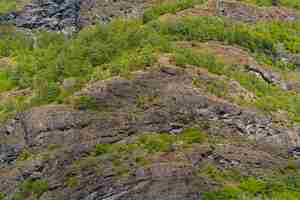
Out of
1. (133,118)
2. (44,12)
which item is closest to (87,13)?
(44,12)

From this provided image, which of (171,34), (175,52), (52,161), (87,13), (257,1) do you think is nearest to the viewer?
(52,161)

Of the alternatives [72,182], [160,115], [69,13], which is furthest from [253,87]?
[69,13]

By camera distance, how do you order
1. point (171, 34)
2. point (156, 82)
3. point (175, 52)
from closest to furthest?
point (156, 82) < point (175, 52) < point (171, 34)

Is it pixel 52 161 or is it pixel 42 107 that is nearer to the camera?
pixel 52 161

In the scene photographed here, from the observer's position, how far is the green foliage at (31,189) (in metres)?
55.3

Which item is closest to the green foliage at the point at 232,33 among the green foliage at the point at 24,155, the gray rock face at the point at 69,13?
the gray rock face at the point at 69,13

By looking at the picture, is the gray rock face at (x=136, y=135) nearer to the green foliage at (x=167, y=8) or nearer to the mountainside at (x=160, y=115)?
the mountainside at (x=160, y=115)

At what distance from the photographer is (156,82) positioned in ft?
205

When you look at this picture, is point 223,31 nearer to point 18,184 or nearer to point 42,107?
point 42,107

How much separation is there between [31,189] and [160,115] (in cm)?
1047

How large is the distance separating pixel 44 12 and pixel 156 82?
49947mm

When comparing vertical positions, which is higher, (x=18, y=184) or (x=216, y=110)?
(x=216, y=110)

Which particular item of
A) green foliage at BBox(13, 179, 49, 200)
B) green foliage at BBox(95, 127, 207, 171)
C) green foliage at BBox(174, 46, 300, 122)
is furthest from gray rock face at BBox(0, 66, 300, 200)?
green foliage at BBox(174, 46, 300, 122)

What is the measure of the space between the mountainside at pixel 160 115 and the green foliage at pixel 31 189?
0.10 meters
